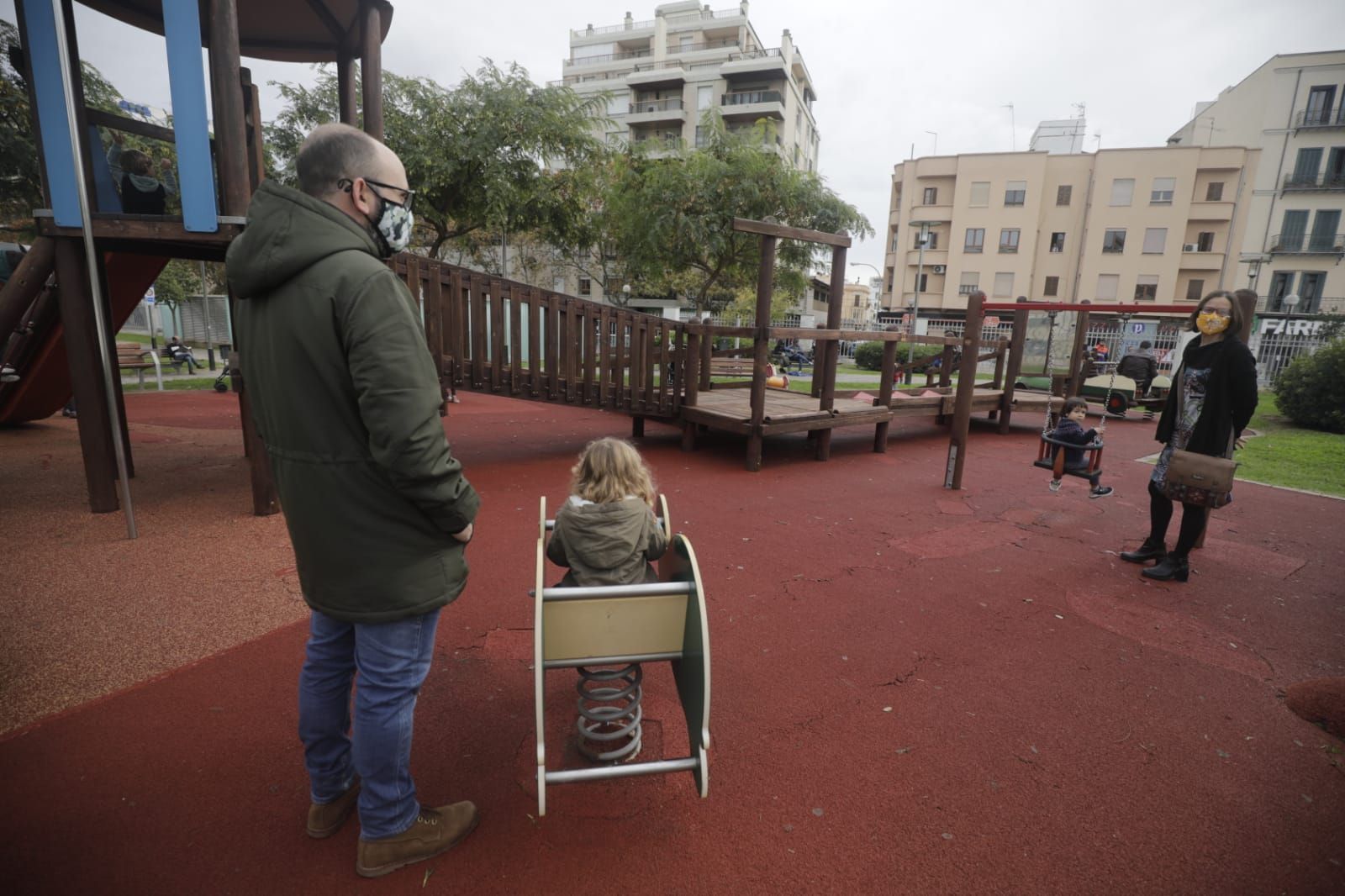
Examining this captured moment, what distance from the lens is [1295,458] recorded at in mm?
9641

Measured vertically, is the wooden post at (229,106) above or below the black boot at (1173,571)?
above

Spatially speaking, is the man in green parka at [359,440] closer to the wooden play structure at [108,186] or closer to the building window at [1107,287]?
the wooden play structure at [108,186]

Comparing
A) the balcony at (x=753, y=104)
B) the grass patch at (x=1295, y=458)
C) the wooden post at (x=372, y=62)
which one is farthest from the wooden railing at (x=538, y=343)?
the balcony at (x=753, y=104)

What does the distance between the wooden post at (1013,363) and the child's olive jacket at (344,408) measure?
421 inches

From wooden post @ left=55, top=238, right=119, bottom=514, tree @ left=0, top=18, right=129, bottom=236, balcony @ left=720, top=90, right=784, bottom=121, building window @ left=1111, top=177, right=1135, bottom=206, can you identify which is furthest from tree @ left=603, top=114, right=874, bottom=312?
building window @ left=1111, top=177, right=1135, bottom=206

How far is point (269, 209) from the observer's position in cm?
164

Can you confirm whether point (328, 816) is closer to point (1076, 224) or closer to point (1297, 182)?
point (1076, 224)

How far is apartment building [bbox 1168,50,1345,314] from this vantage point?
112 feet

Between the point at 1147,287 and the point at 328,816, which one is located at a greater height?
the point at 1147,287

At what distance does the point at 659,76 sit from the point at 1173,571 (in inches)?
1972

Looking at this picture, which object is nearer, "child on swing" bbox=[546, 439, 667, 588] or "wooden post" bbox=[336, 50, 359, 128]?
"child on swing" bbox=[546, 439, 667, 588]

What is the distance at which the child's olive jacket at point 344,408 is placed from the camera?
159cm

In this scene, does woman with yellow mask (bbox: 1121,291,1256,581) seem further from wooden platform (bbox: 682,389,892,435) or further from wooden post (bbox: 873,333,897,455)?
wooden post (bbox: 873,333,897,455)

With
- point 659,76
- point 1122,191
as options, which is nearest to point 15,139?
point 659,76
